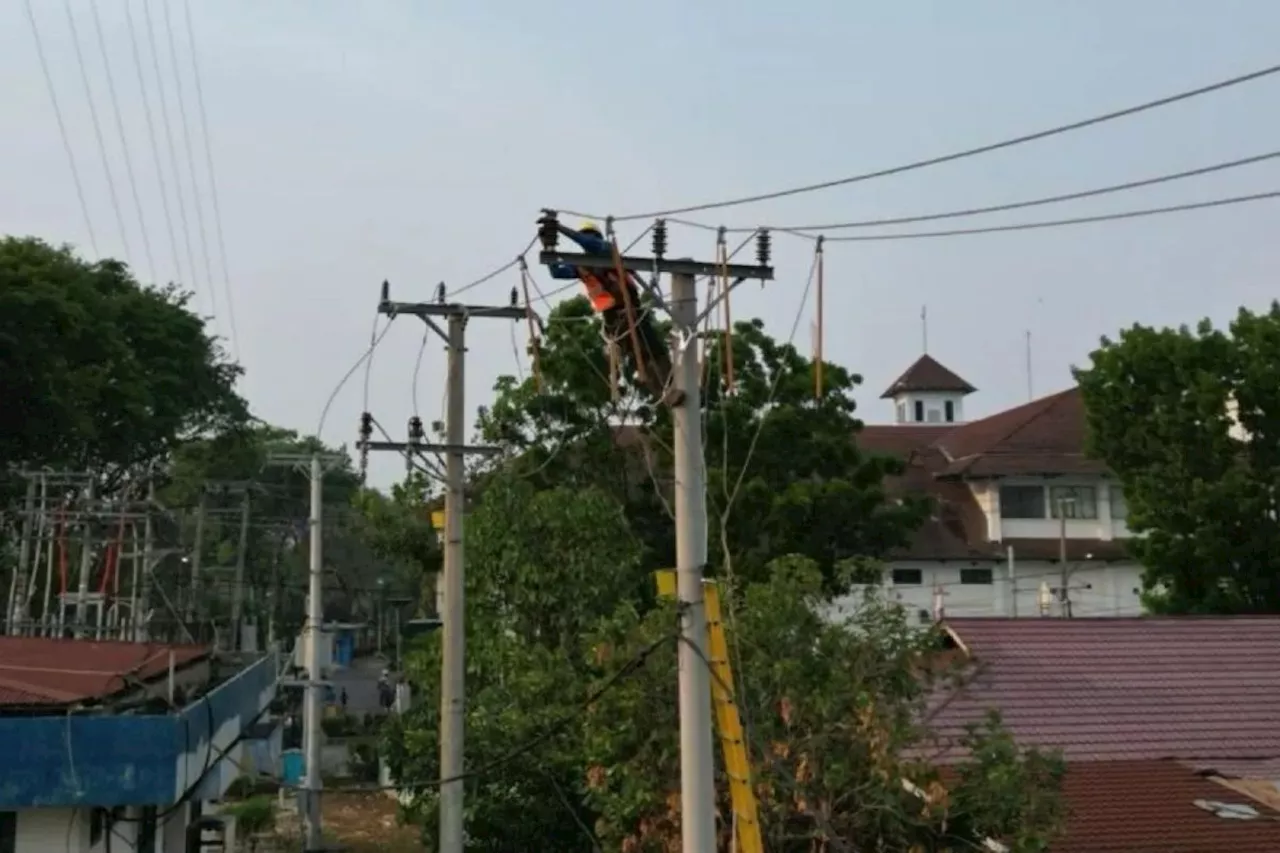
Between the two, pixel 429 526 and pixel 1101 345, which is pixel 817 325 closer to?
pixel 429 526

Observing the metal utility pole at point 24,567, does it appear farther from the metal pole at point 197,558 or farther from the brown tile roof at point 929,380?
the brown tile roof at point 929,380

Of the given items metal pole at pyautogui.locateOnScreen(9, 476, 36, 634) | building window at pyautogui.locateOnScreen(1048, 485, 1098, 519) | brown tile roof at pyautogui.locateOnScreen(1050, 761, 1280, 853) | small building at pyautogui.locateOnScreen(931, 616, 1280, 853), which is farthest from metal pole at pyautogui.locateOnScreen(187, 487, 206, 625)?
building window at pyautogui.locateOnScreen(1048, 485, 1098, 519)

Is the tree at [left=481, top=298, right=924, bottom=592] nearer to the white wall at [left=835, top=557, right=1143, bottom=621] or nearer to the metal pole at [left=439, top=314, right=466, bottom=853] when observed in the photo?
the metal pole at [left=439, top=314, right=466, bottom=853]

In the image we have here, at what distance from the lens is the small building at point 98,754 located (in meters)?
12.4

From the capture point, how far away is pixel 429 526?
2331cm

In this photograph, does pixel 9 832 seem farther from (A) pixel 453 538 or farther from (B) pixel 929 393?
(B) pixel 929 393

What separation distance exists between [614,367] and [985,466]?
31.8m

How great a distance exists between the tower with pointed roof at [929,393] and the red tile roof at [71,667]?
39.7m

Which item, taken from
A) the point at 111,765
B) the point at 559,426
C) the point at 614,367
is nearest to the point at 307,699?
the point at 559,426

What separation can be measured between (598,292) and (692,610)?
7.26 feet

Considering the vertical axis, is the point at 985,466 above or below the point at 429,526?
above

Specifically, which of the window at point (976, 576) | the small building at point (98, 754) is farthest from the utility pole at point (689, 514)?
the window at point (976, 576)

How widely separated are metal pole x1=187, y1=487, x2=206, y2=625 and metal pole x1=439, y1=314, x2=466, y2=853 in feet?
47.6

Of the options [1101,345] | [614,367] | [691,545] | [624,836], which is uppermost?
[1101,345]
